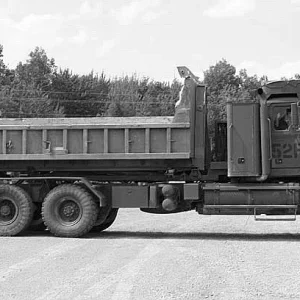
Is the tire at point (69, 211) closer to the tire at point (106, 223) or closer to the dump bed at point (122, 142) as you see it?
the dump bed at point (122, 142)

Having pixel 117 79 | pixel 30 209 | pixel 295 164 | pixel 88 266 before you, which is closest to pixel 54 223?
pixel 30 209

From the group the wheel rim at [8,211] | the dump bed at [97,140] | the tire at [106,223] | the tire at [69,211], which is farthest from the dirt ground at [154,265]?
the dump bed at [97,140]

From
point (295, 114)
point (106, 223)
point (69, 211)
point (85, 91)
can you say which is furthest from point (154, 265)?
point (85, 91)

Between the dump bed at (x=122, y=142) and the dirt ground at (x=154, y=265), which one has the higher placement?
the dump bed at (x=122, y=142)

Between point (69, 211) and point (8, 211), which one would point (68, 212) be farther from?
point (8, 211)

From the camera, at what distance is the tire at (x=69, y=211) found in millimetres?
13844

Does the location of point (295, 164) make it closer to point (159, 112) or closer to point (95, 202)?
point (95, 202)

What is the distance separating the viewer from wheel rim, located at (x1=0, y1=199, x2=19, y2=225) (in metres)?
14.2

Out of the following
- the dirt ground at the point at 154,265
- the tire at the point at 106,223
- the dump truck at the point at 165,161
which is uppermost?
the dump truck at the point at 165,161

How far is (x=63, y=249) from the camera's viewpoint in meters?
11.8

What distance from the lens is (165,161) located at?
1407 centimetres

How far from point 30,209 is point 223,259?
5.22 metres

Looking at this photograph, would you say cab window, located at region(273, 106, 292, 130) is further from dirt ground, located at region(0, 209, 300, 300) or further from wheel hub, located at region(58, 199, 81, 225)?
wheel hub, located at region(58, 199, 81, 225)

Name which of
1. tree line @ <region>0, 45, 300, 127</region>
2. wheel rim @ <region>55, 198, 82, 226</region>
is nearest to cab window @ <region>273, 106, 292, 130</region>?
wheel rim @ <region>55, 198, 82, 226</region>
